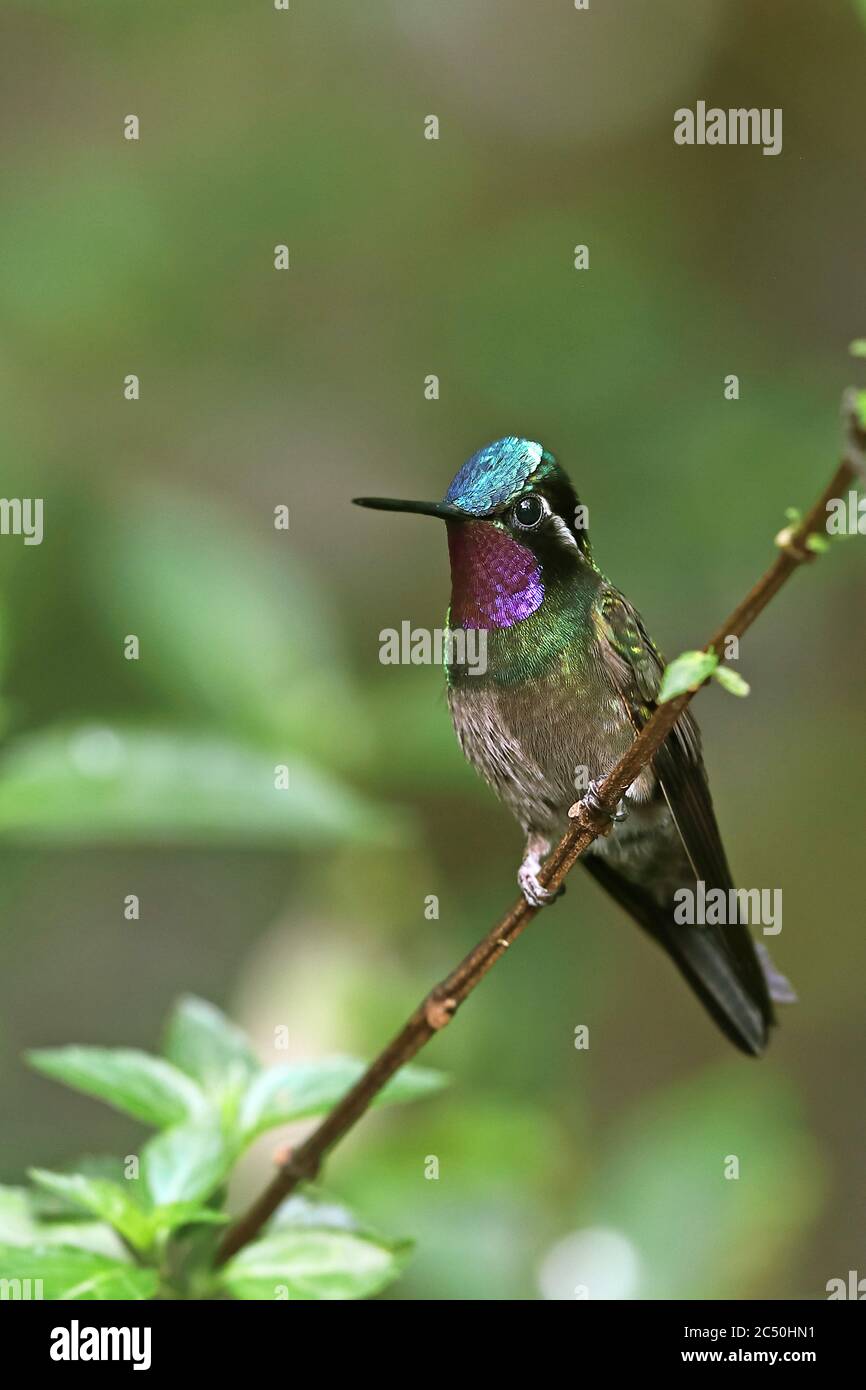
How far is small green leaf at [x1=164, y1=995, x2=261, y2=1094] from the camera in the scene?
2146mm

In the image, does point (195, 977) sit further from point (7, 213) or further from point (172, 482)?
point (7, 213)

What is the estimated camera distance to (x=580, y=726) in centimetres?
236

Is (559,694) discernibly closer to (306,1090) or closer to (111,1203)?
(306,1090)

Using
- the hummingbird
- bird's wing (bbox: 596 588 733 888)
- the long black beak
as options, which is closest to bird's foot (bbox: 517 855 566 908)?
the hummingbird

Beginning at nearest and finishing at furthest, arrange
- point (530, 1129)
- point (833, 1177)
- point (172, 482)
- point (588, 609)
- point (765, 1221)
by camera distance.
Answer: point (588, 609) < point (530, 1129) < point (765, 1221) < point (833, 1177) < point (172, 482)

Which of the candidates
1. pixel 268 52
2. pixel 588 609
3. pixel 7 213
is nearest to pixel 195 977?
pixel 7 213

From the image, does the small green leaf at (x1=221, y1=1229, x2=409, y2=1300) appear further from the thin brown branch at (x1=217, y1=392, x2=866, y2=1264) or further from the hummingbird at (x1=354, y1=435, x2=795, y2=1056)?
the hummingbird at (x1=354, y1=435, x2=795, y2=1056)

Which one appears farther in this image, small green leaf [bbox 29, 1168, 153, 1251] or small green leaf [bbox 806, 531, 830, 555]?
small green leaf [bbox 29, 1168, 153, 1251]

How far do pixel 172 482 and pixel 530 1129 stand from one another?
3181 millimetres

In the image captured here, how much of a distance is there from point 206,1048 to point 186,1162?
0.29 m

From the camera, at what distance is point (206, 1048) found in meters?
2.19

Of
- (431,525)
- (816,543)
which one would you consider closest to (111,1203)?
(816,543)

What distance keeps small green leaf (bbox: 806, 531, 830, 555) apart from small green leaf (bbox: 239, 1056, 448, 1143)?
38.6 inches

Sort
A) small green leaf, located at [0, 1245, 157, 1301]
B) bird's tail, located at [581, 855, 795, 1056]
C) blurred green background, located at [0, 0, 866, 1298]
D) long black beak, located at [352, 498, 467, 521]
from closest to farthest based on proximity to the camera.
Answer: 1. long black beak, located at [352, 498, 467, 521]
2. small green leaf, located at [0, 1245, 157, 1301]
3. bird's tail, located at [581, 855, 795, 1056]
4. blurred green background, located at [0, 0, 866, 1298]
